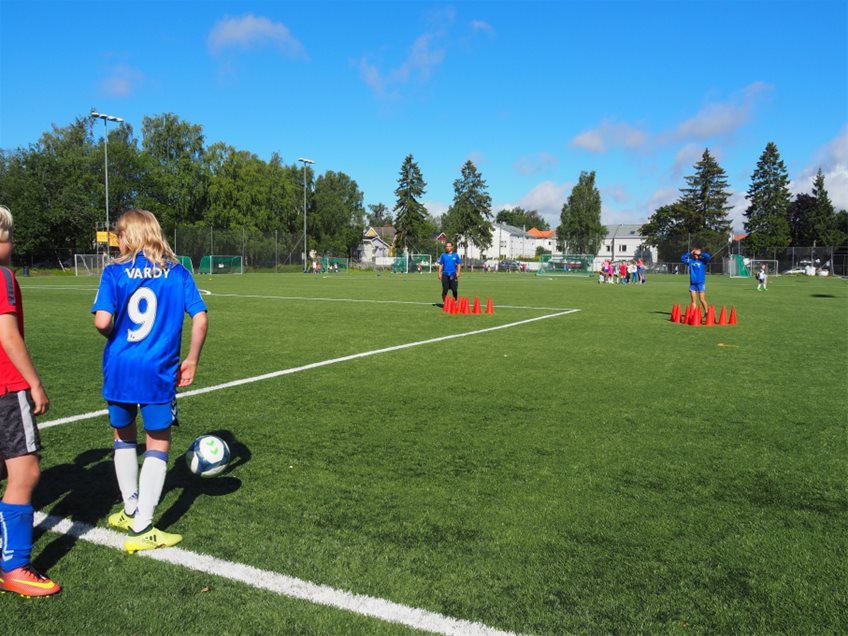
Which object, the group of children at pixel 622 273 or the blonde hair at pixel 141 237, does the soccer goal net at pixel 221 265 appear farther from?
the blonde hair at pixel 141 237

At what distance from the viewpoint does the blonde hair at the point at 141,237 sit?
3473 millimetres

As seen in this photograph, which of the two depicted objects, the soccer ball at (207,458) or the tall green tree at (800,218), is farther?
the tall green tree at (800,218)

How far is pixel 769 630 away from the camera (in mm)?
2789

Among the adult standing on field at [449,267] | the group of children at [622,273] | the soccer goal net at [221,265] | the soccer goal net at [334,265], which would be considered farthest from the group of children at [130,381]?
the soccer goal net at [334,265]

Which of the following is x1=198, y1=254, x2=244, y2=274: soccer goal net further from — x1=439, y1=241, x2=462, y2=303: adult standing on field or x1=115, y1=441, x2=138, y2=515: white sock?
x1=115, y1=441, x2=138, y2=515: white sock

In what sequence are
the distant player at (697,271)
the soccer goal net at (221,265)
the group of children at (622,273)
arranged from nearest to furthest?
1. the distant player at (697,271)
2. the group of children at (622,273)
3. the soccer goal net at (221,265)

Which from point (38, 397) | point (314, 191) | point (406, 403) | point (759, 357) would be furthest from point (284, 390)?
point (314, 191)

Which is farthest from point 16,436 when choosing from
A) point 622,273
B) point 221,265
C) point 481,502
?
point 221,265

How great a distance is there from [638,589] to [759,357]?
8803 mm

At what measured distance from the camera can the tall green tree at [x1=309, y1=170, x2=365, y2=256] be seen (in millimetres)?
96562

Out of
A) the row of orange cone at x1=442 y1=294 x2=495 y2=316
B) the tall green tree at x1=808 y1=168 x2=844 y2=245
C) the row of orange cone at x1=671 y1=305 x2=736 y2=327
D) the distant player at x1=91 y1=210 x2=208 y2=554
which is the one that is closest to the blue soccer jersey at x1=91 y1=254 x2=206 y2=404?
the distant player at x1=91 y1=210 x2=208 y2=554

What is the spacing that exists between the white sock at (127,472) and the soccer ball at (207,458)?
1.35ft

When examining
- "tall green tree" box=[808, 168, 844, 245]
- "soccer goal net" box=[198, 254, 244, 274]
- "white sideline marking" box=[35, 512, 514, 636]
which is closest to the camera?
"white sideline marking" box=[35, 512, 514, 636]

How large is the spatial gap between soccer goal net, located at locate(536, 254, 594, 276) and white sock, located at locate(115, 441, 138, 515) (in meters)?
67.4
